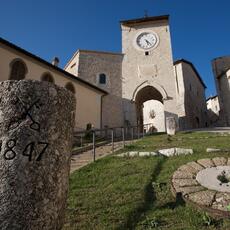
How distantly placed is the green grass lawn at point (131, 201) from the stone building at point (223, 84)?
76.3ft

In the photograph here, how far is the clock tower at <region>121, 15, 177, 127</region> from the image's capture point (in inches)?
838

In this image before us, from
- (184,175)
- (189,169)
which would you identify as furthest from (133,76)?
(184,175)

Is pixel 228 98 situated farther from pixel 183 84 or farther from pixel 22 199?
pixel 22 199

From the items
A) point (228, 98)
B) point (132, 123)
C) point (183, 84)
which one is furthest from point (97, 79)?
point (228, 98)

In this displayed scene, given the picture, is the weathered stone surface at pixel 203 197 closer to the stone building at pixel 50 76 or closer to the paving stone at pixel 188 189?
the paving stone at pixel 188 189

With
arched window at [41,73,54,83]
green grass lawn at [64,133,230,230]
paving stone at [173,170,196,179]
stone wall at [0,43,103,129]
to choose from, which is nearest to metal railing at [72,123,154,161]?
stone wall at [0,43,103,129]

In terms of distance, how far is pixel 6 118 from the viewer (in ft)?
7.27

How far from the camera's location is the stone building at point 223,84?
26312 mm

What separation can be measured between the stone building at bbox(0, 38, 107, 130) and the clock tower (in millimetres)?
3598

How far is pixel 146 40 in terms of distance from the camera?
23.5 m

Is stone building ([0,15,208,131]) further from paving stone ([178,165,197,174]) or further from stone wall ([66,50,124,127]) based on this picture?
paving stone ([178,165,197,174])

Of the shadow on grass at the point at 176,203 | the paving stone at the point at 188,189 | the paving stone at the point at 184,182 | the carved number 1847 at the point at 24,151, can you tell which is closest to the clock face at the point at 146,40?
the paving stone at the point at 184,182

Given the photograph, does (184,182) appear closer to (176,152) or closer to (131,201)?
(131,201)

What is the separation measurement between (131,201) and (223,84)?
27.2 meters
